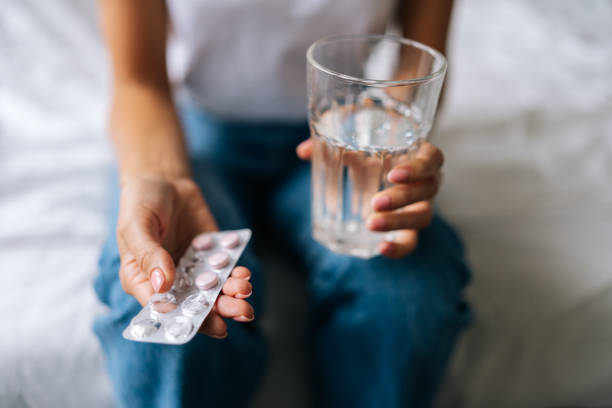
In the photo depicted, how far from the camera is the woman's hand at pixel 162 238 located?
1.20 ft

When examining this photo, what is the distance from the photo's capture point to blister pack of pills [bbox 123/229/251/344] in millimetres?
351

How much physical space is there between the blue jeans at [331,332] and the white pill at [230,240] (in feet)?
0.22

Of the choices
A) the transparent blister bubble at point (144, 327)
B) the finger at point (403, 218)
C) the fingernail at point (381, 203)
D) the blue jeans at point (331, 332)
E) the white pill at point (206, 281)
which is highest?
the fingernail at point (381, 203)

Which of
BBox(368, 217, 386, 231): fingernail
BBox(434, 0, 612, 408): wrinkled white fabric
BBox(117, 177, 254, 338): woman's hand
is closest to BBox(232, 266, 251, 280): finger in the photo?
BBox(117, 177, 254, 338): woman's hand

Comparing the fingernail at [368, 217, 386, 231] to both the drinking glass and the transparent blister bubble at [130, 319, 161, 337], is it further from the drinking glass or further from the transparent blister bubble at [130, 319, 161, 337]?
the transparent blister bubble at [130, 319, 161, 337]

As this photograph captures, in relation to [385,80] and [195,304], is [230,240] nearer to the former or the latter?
[195,304]

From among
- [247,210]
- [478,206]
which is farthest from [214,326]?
[478,206]

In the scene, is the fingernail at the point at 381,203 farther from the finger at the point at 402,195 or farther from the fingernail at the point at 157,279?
the fingernail at the point at 157,279

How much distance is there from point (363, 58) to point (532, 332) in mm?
402

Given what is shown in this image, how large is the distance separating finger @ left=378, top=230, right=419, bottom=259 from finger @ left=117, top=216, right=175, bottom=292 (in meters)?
0.23

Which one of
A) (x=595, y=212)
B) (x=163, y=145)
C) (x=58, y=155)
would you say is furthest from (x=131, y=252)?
(x=595, y=212)

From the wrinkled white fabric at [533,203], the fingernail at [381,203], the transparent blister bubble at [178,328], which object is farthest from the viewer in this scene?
the wrinkled white fabric at [533,203]

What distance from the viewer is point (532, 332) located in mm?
589

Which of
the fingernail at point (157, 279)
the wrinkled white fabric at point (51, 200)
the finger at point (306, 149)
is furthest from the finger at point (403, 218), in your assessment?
the wrinkled white fabric at point (51, 200)
